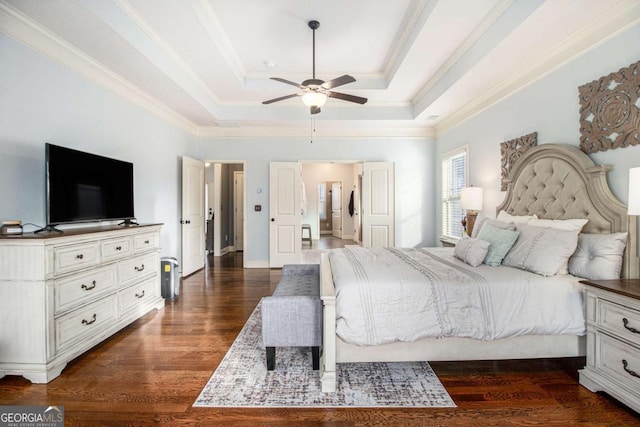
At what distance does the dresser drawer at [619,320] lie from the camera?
1.66 meters

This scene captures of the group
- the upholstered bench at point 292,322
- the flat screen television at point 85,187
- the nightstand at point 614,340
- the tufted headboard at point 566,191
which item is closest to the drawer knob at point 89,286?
the flat screen television at point 85,187

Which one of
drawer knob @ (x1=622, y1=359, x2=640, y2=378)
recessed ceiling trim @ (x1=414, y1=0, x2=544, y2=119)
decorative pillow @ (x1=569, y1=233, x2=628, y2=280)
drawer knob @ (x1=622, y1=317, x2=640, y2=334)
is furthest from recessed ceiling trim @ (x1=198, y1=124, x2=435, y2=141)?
drawer knob @ (x1=622, y1=359, x2=640, y2=378)

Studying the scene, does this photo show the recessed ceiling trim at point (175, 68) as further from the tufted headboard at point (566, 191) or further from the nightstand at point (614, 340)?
the nightstand at point (614, 340)

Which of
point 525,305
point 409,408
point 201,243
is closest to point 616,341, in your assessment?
point 525,305

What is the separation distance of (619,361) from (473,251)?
1.07 meters

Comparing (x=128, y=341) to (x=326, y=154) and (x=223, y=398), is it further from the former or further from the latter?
(x=326, y=154)

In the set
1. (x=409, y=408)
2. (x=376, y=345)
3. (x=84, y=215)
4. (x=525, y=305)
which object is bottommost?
(x=409, y=408)

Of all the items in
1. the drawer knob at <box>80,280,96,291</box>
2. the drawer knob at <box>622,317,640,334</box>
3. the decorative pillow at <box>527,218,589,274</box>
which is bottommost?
the drawer knob at <box>622,317,640,334</box>

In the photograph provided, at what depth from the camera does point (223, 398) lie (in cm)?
187

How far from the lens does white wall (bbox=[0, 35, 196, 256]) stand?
2283 millimetres

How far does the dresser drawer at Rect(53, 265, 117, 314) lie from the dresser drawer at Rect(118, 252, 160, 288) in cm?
11

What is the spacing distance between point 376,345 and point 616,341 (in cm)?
139

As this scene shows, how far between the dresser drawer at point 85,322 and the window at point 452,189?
4.66 metres

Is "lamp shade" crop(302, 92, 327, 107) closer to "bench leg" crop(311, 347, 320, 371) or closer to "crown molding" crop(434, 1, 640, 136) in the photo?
"crown molding" crop(434, 1, 640, 136)
